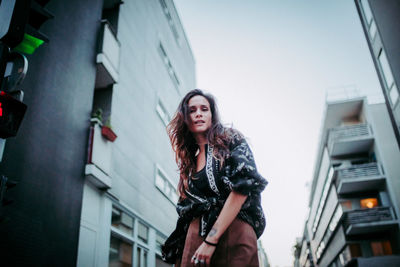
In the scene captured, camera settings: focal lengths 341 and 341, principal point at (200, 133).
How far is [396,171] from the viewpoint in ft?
84.1

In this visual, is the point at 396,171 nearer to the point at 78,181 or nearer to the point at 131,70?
the point at 131,70

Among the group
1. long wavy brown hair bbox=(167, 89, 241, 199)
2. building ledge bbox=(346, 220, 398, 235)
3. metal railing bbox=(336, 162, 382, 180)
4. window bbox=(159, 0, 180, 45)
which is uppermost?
window bbox=(159, 0, 180, 45)

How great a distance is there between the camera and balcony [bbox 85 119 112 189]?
8227 mm

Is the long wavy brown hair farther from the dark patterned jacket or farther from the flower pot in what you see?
the flower pot

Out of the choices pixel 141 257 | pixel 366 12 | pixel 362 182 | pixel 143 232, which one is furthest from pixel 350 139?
pixel 141 257

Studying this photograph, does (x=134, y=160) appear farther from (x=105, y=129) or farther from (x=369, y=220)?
(x=369, y=220)

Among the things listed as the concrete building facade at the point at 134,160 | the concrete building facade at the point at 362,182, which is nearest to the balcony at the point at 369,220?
the concrete building facade at the point at 362,182

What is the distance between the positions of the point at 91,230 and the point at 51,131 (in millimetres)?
2587

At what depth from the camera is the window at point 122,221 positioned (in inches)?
364

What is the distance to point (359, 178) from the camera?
26.8 meters

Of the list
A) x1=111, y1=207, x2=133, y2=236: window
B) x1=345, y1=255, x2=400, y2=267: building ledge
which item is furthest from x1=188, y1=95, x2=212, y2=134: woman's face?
x1=345, y1=255, x2=400, y2=267: building ledge

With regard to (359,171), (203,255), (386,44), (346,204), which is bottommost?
(203,255)

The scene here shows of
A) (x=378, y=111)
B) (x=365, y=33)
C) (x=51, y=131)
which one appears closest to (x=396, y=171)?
(x=378, y=111)

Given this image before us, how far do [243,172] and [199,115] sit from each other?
1.84 feet
